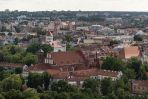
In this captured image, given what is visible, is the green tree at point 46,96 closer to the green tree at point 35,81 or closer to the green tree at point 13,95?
the green tree at point 13,95

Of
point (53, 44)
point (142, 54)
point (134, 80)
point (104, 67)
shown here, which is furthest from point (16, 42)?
point (134, 80)

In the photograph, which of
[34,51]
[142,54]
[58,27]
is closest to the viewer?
[142,54]

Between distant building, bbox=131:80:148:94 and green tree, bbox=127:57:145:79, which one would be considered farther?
green tree, bbox=127:57:145:79

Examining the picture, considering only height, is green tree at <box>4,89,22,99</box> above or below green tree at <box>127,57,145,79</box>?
above

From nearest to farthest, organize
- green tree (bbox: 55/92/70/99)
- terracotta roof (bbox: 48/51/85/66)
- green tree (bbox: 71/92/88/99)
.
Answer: green tree (bbox: 71/92/88/99)
green tree (bbox: 55/92/70/99)
terracotta roof (bbox: 48/51/85/66)

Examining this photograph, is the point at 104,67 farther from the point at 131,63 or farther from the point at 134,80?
the point at 134,80

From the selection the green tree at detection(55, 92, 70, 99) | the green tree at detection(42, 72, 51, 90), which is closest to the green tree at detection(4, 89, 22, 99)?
the green tree at detection(55, 92, 70, 99)

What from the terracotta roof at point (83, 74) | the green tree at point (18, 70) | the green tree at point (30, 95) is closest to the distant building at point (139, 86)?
the terracotta roof at point (83, 74)

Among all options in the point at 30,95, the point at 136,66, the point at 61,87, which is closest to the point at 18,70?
the point at 136,66

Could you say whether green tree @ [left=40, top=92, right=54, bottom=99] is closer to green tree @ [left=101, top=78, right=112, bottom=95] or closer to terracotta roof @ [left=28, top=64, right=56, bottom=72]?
green tree @ [left=101, top=78, right=112, bottom=95]
